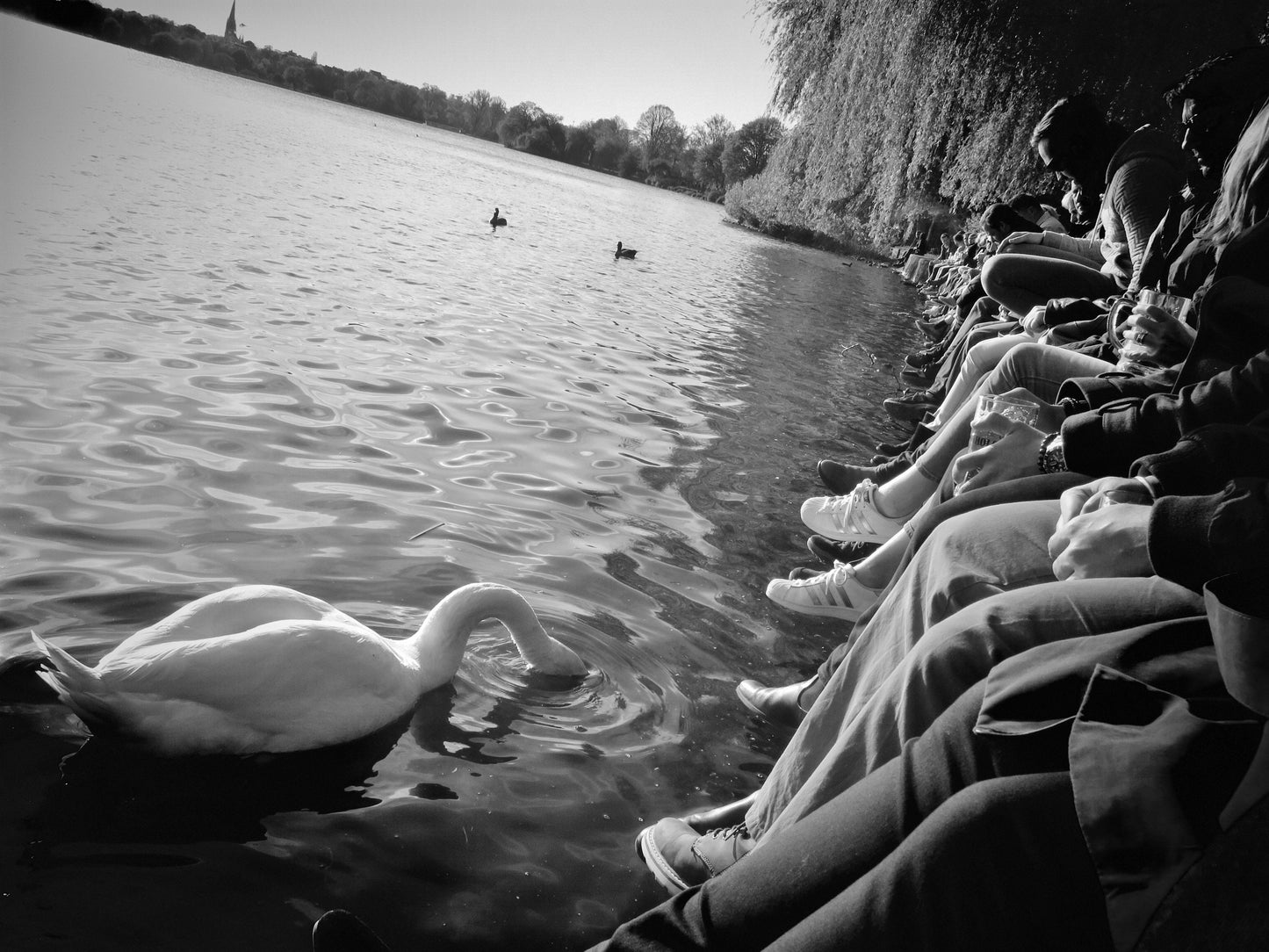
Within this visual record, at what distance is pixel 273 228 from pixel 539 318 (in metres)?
4.11

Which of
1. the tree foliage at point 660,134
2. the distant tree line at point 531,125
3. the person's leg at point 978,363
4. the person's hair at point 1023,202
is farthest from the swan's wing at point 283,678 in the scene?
the tree foliage at point 660,134

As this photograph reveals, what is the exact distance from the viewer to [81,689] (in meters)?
2.47

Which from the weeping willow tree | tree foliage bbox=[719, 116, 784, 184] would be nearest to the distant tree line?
tree foliage bbox=[719, 116, 784, 184]

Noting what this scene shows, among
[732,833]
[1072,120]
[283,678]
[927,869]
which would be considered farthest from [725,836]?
[1072,120]

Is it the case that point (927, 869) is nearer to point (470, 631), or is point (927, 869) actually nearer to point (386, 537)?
point (470, 631)

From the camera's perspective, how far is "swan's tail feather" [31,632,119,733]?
2408 mm

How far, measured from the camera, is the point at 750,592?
4109 millimetres

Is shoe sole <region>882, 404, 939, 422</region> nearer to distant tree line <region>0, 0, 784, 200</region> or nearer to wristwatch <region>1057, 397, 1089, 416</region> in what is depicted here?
wristwatch <region>1057, 397, 1089, 416</region>

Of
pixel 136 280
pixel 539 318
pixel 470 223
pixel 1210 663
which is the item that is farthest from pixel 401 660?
pixel 470 223

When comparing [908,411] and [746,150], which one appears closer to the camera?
[908,411]

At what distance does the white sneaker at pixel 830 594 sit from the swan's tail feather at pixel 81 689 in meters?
2.35

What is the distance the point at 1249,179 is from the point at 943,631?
1.79 meters

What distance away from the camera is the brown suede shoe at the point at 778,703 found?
3.09m

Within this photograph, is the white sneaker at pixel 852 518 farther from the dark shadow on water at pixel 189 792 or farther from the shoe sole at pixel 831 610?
the dark shadow on water at pixel 189 792
